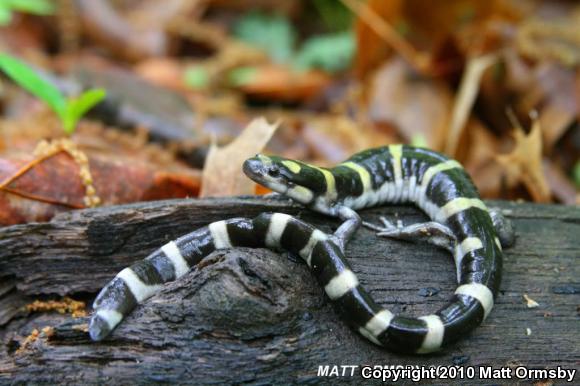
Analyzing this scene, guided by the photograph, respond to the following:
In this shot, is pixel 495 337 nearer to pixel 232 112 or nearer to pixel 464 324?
pixel 464 324

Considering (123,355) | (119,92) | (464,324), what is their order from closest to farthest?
(123,355) < (464,324) < (119,92)

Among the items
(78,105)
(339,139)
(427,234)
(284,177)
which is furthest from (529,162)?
(78,105)

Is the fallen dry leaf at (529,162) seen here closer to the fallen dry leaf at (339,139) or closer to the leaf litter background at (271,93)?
the leaf litter background at (271,93)

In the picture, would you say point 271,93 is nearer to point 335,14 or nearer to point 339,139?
point 339,139

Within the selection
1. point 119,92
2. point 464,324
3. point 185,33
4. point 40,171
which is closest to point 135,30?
point 185,33

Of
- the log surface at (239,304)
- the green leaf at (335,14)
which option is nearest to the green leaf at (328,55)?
the green leaf at (335,14)

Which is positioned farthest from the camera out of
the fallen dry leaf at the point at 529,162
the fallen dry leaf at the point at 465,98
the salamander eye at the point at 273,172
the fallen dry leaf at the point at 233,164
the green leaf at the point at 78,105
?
the fallen dry leaf at the point at 465,98
